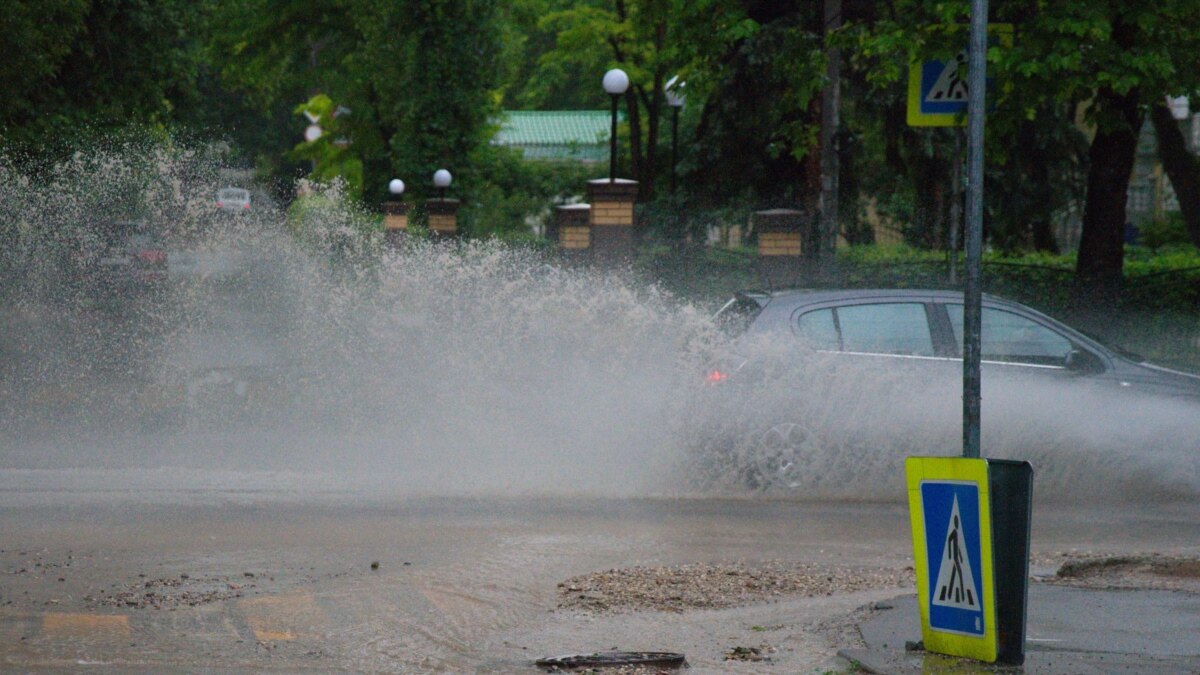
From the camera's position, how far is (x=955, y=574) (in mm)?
5770

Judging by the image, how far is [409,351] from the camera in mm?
14367

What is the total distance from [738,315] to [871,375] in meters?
1.16

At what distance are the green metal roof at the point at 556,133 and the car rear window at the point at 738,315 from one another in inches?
1629

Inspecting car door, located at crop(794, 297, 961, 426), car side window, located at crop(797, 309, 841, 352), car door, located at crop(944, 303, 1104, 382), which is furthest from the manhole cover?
car door, located at crop(944, 303, 1104, 382)

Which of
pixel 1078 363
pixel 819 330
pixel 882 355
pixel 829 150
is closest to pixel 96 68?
pixel 829 150

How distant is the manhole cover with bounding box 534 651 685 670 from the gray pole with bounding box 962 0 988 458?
1.70 meters

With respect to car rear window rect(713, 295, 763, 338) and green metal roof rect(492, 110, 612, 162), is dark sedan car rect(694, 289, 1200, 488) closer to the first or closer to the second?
car rear window rect(713, 295, 763, 338)

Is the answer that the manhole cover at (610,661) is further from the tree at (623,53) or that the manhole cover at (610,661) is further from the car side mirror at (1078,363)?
the tree at (623,53)

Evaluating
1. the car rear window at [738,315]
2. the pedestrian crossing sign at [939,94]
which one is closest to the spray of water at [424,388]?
the car rear window at [738,315]

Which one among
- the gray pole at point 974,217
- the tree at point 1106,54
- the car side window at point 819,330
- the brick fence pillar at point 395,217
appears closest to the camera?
the gray pole at point 974,217

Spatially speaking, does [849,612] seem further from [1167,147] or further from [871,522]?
[1167,147]

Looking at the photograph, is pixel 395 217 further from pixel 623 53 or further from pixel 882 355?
pixel 882 355

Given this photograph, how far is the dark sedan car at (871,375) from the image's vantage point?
11.0 meters

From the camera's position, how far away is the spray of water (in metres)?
11.1
